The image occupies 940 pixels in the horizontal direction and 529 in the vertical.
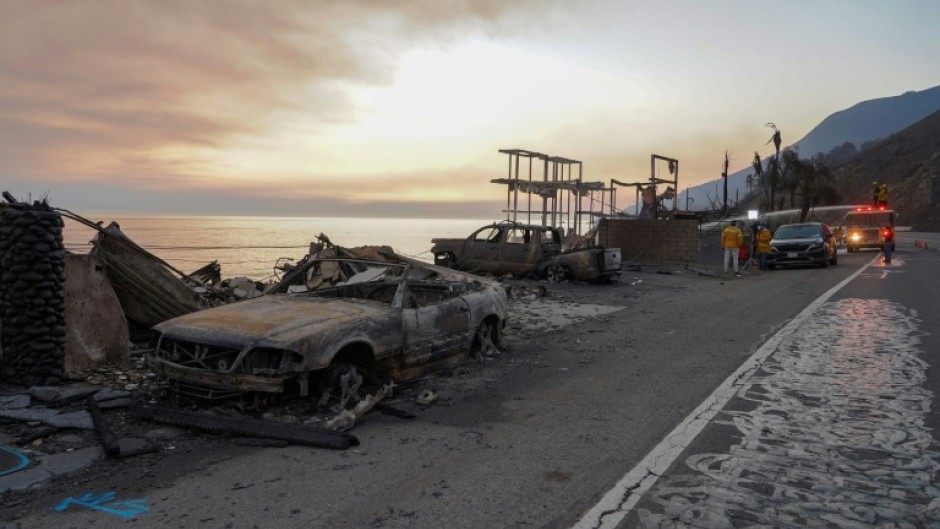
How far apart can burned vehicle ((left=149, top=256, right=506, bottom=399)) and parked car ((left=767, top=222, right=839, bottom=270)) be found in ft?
65.5

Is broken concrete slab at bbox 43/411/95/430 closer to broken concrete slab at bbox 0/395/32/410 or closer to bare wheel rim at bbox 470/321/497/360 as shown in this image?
broken concrete slab at bbox 0/395/32/410

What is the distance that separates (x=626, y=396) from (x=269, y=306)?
367cm

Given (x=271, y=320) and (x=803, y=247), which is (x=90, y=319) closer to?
(x=271, y=320)

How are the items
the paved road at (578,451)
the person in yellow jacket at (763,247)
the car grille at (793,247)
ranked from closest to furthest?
the paved road at (578,451)
the person in yellow jacket at (763,247)
the car grille at (793,247)

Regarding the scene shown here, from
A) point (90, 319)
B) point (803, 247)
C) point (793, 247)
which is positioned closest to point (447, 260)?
point (793, 247)

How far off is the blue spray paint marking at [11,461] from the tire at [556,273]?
52.6 feet

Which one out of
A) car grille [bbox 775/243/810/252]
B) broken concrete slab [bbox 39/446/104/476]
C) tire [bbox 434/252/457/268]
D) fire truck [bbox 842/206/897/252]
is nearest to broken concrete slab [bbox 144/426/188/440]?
broken concrete slab [bbox 39/446/104/476]

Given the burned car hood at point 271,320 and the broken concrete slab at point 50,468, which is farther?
the burned car hood at point 271,320

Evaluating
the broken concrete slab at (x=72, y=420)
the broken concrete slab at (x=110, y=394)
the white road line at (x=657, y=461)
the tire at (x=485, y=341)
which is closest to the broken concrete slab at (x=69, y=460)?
the broken concrete slab at (x=72, y=420)

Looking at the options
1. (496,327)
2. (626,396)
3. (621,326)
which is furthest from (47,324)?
(621,326)

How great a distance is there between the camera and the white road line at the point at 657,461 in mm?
3939

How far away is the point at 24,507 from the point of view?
4133mm

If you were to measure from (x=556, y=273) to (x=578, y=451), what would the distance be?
49.5 ft

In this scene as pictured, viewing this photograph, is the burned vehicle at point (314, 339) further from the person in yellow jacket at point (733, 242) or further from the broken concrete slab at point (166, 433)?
the person in yellow jacket at point (733, 242)
